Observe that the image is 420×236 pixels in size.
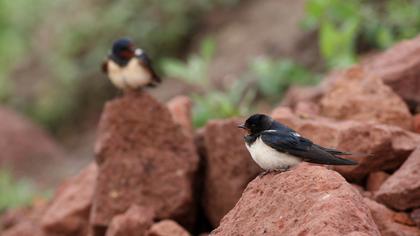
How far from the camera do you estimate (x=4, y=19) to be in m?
14.9

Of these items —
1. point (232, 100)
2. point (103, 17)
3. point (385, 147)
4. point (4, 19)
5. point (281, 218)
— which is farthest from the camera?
point (4, 19)

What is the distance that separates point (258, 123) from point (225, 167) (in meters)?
1.71

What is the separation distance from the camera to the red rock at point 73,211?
7.20 metres

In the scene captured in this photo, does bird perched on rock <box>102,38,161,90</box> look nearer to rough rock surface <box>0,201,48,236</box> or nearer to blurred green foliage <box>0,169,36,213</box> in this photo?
rough rock surface <box>0,201,48,236</box>

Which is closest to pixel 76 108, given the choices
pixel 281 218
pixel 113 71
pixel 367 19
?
pixel 367 19

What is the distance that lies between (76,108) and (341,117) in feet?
26.3

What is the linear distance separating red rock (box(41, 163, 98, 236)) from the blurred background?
214 centimetres

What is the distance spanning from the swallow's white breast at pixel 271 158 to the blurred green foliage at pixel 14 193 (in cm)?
578

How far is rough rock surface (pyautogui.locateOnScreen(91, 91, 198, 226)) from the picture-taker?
6469 millimetres

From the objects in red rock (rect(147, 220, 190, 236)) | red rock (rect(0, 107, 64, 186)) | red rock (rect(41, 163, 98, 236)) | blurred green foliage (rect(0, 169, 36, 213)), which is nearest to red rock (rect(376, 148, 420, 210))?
red rock (rect(147, 220, 190, 236))

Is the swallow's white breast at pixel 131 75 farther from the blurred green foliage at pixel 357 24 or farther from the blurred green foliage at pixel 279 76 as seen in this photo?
the blurred green foliage at pixel 279 76

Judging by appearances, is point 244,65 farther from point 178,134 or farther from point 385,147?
point 385,147

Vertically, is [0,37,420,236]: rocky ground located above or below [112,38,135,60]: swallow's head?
below

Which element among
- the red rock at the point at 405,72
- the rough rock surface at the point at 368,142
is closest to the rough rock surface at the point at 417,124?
the red rock at the point at 405,72
